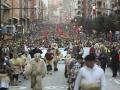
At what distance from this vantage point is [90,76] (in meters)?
9.86

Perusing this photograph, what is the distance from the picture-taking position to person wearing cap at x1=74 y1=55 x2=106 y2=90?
985 cm

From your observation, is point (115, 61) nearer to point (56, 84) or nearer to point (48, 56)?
point (48, 56)

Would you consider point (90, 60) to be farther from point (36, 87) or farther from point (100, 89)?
point (36, 87)

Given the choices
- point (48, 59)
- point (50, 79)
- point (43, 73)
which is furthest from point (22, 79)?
point (43, 73)

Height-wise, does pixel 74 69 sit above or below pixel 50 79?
above

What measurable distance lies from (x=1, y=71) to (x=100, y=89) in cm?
445

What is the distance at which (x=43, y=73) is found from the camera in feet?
56.4

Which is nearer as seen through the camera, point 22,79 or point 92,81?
point 92,81

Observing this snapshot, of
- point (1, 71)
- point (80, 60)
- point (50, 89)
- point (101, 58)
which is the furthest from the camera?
point (101, 58)

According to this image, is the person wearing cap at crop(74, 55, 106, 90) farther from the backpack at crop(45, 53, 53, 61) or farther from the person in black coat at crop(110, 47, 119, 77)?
the backpack at crop(45, 53, 53, 61)

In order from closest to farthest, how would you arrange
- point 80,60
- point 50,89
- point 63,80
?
point 80,60 → point 50,89 → point 63,80

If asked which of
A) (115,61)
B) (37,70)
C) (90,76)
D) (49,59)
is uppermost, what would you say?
(90,76)

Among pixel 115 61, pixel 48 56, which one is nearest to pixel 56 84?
pixel 115 61

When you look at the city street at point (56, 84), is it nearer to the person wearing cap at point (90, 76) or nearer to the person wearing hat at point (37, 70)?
the person wearing hat at point (37, 70)
